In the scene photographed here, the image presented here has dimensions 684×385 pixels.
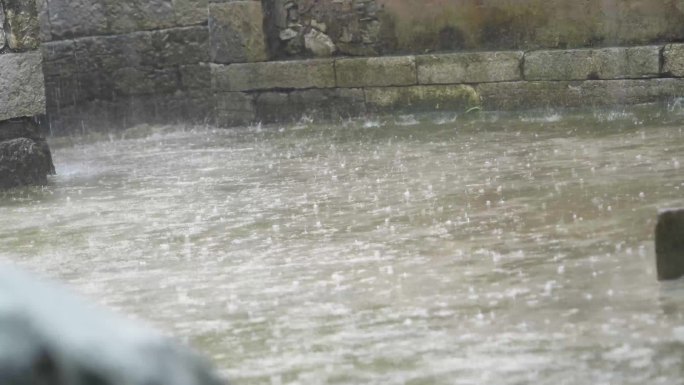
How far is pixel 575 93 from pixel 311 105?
76.6 inches

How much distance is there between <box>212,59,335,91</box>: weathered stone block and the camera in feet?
29.0

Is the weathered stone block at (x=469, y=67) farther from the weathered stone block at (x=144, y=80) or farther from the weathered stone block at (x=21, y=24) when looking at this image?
the weathered stone block at (x=21, y=24)

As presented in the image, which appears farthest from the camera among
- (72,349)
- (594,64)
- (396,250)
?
(594,64)

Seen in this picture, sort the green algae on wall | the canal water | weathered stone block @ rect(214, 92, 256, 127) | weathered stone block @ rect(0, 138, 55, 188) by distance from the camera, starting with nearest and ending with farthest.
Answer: the canal water
weathered stone block @ rect(0, 138, 55, 188)
the green algae on wall
weathered stone block @ rect(214, 92, 256, 127)

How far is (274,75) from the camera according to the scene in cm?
902

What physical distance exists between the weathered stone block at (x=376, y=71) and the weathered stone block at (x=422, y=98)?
55mm

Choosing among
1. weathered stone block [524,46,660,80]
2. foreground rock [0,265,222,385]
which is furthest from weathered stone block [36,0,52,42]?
foreground rock [0,265,222,385]

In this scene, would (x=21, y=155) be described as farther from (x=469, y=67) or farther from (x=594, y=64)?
(x=594, y=64)

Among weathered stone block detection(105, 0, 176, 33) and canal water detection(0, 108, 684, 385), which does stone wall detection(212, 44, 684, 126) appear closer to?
canal water detection(0, 108, 684, 385)

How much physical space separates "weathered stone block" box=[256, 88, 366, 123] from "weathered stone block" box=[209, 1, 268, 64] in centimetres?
33

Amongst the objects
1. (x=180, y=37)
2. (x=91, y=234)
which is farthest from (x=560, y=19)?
(x=91, y=234)

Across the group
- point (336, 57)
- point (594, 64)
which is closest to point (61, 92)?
point (336, 57)

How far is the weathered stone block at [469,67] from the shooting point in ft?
26.9

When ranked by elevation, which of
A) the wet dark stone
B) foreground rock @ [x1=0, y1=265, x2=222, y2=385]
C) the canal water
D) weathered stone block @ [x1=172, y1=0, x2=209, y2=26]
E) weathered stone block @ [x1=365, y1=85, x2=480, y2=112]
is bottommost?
the canal water
